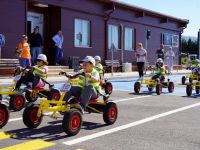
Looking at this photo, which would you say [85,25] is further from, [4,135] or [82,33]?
[4,135]

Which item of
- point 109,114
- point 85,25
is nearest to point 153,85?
point 109,114

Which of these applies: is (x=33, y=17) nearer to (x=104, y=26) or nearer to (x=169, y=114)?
(x=104, y=26)

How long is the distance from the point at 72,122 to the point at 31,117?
879 millimetres

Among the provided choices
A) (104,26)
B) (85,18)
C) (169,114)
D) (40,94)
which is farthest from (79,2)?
(169,114)

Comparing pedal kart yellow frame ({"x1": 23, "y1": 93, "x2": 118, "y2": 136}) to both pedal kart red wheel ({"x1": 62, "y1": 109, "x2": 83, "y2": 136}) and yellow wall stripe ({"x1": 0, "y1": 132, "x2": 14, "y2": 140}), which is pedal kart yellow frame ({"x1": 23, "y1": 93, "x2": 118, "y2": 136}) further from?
yellow wall stripe ({"x1": 0, "y1": 132, "x2": 14, "y2": 140})

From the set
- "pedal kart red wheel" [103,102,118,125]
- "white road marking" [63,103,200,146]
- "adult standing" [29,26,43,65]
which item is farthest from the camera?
"adult standing" [29,26,43,65]

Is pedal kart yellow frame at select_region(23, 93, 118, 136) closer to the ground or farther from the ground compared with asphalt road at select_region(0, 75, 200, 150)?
farther from the ground

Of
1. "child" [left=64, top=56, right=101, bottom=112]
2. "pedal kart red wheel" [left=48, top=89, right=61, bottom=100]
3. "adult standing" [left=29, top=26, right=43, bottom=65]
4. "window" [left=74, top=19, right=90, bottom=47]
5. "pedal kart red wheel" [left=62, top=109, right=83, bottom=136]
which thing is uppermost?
"window" [left=74, top=19, right=90, bottom=47]

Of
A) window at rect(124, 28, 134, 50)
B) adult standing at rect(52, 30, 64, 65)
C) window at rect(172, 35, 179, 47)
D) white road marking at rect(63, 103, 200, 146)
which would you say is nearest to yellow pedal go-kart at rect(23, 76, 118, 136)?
white road marking at rect(63, 103, 200, 146)

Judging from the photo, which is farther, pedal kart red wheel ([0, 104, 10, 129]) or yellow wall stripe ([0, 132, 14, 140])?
pedal kart red wheel ([0, 104, 10, 129])

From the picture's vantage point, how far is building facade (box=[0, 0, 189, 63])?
804 inches

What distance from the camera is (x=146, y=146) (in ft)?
19.7

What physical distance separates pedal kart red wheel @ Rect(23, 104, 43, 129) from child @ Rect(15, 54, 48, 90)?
334 centimetres

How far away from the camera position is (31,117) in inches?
278
